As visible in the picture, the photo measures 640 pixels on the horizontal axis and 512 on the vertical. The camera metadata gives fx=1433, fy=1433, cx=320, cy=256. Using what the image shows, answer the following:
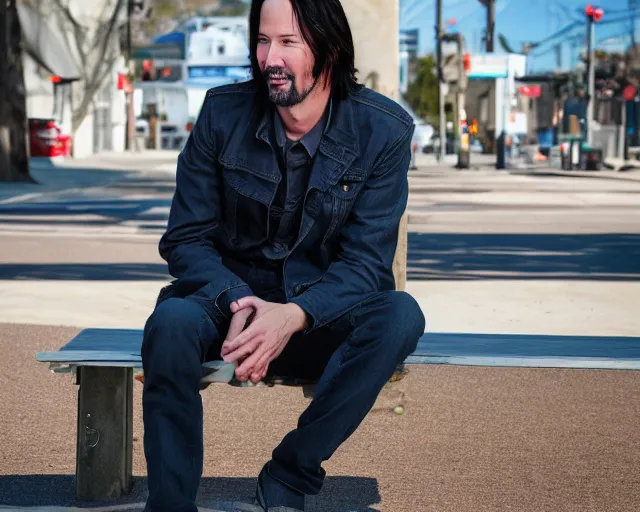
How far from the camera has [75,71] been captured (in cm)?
5100

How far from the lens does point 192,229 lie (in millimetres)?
4125

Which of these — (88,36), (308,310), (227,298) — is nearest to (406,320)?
(308,310)

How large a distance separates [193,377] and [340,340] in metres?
0.50

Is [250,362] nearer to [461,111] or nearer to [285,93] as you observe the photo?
[285,93]

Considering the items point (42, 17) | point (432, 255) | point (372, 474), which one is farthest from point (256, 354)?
point (42, 17)

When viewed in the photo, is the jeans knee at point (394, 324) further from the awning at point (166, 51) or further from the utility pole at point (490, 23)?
the awning at point (166, 51)

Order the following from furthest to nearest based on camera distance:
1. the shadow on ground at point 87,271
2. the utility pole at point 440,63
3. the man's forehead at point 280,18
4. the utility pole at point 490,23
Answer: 1. the utility pole at point 490,23
2. the utility pole at point 440,63
3. the shadow on ground at point 87,271
4. the man's forehead at point 280,18

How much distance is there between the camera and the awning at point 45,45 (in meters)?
47.8

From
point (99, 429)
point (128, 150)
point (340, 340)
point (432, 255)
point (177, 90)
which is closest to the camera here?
point (340, 340)

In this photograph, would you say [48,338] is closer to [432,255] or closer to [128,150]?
[432,255]

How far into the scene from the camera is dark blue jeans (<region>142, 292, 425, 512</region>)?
145 inches

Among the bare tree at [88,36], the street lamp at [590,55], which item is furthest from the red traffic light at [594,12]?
the bare tree at [88,36]

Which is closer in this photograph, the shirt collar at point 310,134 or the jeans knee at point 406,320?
the jeans knee at point 406,320

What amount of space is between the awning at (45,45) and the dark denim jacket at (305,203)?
4398 cm
